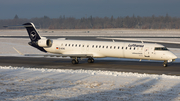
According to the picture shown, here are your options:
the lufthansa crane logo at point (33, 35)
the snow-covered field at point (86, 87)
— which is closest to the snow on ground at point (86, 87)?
the snow-covered field at point (86, 87)

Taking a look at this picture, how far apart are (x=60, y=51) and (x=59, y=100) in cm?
1589

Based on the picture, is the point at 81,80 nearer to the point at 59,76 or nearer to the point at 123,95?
the point at 59,76

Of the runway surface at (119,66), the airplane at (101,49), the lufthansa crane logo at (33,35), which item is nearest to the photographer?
the runway surface at (119,66)

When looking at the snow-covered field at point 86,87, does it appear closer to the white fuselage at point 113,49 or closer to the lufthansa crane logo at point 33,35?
the white fuselage at point 113,49

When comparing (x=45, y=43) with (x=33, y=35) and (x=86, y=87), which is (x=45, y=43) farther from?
(x=86, y=87)

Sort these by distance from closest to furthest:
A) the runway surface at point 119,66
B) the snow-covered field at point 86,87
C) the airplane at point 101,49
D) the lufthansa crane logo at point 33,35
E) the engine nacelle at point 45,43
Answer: the snow-covered field at point 86,87
the runway surface at point 119,66
the airplane at point 101,49
the engine nacelle at point 45,43
the lufthansa crane logo at point 33,35

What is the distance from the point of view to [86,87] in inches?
550

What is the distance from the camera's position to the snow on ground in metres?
11.8

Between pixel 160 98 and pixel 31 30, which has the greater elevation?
pixel 31 30

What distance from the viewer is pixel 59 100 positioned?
11.2 m

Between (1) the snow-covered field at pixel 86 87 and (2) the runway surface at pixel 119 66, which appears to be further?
(2) the runway surface at pixel 119 66

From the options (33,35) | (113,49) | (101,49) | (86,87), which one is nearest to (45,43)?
(33,35)

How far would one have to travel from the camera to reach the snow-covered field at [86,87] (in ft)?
38.6

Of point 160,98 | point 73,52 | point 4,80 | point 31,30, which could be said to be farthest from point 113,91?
point 31,30
